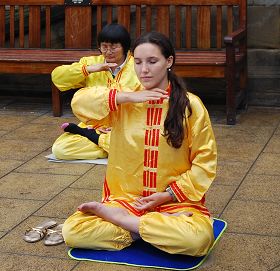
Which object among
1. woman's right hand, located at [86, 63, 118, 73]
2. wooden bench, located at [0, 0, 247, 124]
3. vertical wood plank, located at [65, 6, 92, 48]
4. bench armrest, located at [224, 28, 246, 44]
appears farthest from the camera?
vertical wood plank, located at [65, 6, 92, 48]

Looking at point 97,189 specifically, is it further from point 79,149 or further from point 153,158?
point 153,158

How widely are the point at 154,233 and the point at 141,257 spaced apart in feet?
0.56

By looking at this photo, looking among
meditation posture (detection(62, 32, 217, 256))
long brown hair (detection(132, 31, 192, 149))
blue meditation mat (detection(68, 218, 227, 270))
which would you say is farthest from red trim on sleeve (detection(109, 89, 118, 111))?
blue meditation mat (detection(68, 218, 227, 270))

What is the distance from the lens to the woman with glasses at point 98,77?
6418 millimetres

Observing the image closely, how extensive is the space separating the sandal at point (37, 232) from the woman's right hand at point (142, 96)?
0.92 meters

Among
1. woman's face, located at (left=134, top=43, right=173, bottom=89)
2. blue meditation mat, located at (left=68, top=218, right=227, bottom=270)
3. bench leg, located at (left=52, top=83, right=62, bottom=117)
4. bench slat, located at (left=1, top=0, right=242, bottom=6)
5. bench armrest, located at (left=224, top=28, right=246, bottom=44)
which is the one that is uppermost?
bench slat, located at (left=1, top=0, right=242, bottom=6)

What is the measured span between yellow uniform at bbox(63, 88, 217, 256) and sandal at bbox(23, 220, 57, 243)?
11.5 inches

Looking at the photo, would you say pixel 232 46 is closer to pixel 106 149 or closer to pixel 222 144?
pixel 222 144

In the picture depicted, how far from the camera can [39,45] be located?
8891mm

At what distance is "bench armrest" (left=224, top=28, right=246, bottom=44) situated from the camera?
7.41 metres

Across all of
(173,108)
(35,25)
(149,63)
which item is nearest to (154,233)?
(173,108)

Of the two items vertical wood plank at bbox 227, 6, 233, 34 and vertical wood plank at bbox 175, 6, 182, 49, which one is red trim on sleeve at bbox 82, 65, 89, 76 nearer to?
vertical wood plank at bbox 175, 6, 182, 49

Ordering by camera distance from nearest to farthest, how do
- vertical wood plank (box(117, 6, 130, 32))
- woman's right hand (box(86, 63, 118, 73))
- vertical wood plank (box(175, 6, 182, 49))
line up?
woman's right hand (box(86, 63, 118, 73)) → vertical wood plank (box(175, 6, 182, 49)) → vertical wood plank (box(117, 6, 130, 32))

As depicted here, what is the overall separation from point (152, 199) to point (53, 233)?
2.19 ft
